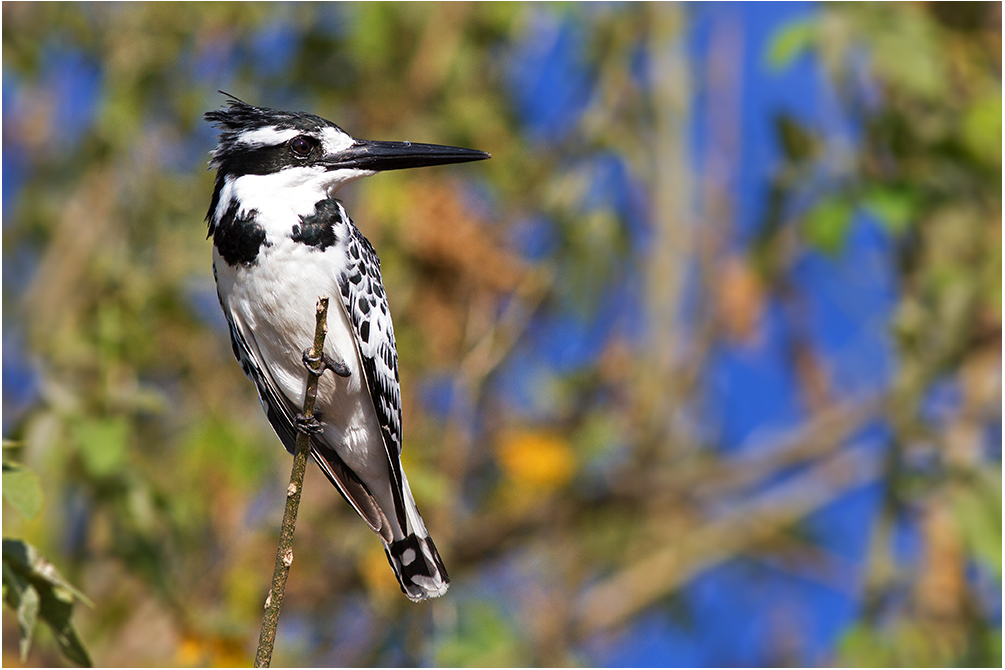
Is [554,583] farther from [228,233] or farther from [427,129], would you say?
[228,233]

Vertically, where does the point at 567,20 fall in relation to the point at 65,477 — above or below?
above

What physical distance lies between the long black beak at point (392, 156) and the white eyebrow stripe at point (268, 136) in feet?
0.35

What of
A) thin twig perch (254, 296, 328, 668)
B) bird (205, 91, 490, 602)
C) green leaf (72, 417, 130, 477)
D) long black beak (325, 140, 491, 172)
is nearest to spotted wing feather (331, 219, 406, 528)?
bird (205, 91, 490, 602)

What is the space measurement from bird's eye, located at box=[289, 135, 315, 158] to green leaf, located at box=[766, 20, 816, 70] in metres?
1.60

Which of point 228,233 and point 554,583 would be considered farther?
Answer: point 554,583

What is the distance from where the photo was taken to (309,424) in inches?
94.5

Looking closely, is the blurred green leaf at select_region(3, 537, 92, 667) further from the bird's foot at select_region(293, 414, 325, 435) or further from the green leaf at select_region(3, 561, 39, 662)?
the bird's foot at select_region(293, 414, 325, 435)

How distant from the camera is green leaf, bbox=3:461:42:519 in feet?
6.05

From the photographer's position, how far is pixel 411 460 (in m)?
3.65

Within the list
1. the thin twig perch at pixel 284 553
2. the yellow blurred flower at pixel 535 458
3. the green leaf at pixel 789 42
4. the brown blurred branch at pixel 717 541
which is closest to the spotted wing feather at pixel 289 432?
the thin twig perch at pixel 284 553

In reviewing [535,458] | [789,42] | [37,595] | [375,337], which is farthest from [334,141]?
[535,458]

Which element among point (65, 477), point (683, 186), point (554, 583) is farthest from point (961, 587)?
point (65, 477)

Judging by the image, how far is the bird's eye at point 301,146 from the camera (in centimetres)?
241

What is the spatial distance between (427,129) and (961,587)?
2626mm
